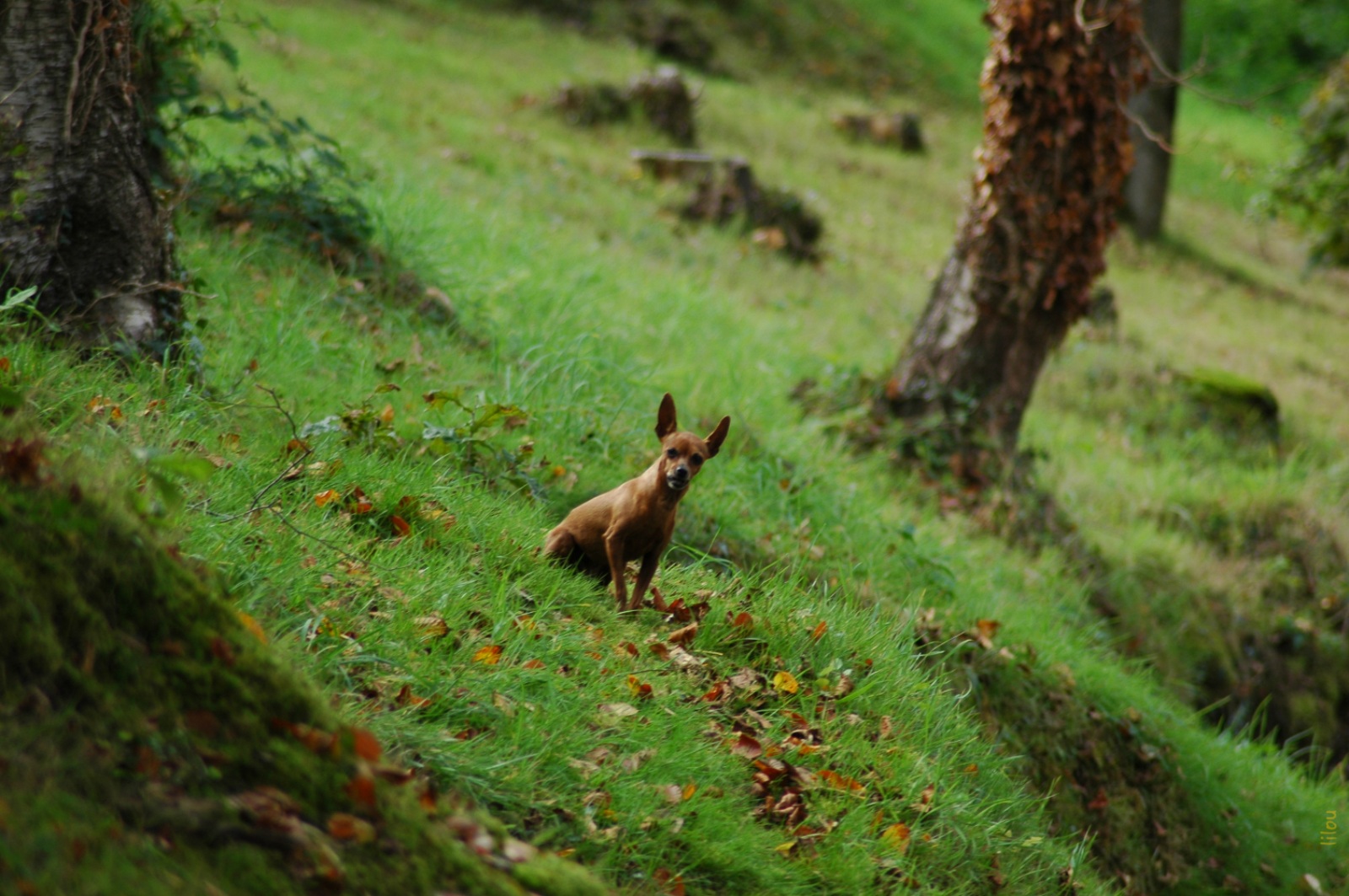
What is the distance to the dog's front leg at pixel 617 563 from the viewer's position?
152 inches

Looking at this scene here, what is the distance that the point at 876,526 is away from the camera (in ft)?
20.7

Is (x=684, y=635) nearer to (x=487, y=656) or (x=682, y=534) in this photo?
(x=487, y=656)

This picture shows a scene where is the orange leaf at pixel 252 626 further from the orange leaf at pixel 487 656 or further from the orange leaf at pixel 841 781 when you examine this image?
the orange leaf at pixel 841 781

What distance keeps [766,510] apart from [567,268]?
11.3 ft

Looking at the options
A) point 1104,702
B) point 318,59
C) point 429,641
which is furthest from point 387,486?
point 318,59

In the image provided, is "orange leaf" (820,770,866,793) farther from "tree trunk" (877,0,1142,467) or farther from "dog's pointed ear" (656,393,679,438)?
"tree trunk" (877,0,1142,467)

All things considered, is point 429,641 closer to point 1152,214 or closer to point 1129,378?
point 1129,378

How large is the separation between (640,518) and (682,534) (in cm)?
156

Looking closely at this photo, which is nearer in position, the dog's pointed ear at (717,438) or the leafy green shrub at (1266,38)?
the dog's pointed ear at (717,438)

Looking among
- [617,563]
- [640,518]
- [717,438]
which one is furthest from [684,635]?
[717,438]

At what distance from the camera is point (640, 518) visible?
382 centimetres

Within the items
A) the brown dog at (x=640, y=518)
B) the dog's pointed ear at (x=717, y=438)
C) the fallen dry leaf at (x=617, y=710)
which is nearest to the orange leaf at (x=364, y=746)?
the fallen dry leaf at (x=617, y=710)

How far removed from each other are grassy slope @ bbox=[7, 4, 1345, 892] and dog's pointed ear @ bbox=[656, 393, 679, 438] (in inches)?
27.4

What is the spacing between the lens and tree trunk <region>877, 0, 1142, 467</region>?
295 inches
